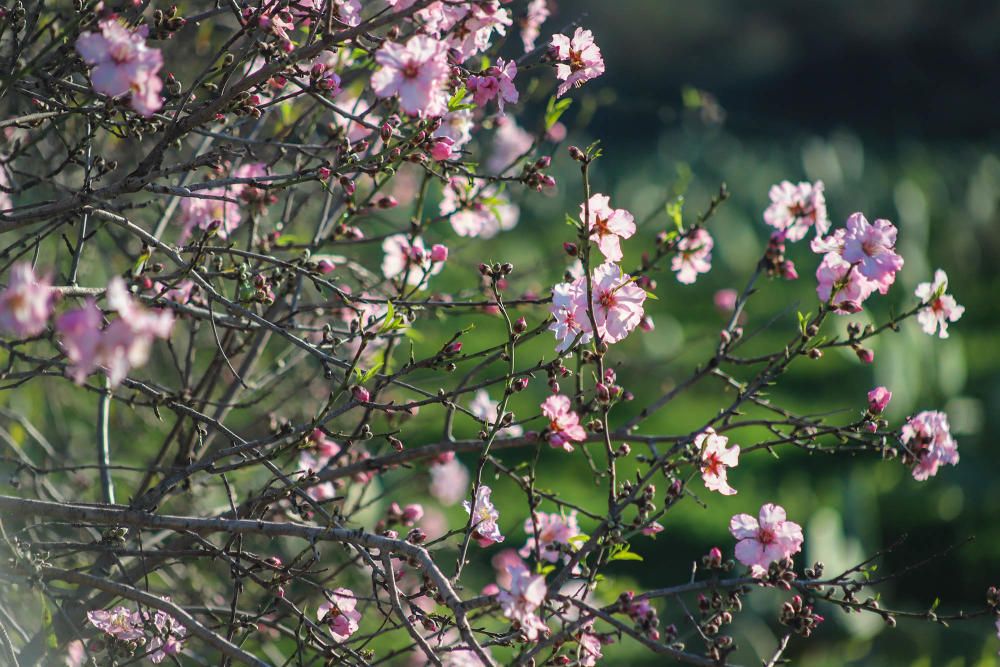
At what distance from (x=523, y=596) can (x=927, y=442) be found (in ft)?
3.77

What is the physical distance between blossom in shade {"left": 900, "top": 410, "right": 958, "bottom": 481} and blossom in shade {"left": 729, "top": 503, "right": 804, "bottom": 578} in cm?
35

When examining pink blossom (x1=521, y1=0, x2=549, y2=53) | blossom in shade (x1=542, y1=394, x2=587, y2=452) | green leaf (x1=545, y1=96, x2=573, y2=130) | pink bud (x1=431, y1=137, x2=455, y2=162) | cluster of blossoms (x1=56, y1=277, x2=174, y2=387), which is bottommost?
cluster of blossoms (x1=56, y1=277, x2=174, y2=387)

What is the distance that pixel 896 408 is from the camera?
23.8 feet

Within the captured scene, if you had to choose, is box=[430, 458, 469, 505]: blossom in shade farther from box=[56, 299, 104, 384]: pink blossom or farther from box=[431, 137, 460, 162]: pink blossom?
box=[56, 299, 104, 384]: pink blossom

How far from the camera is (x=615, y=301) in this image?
2.15 metres

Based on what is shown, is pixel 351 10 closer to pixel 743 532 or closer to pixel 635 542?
pixel 743 532

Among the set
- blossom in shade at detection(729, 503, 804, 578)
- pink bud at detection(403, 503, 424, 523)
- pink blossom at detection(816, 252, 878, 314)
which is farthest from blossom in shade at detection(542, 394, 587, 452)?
pink blossom at detection(816, 252, 878, 314)

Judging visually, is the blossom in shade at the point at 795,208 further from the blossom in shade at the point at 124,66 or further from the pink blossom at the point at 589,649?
the blossom in shade at the point at 124,66

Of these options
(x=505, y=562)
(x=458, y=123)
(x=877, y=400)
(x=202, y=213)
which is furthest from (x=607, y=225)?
(x=202, y=213)

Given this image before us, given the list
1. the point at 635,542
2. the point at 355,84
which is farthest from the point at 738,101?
the point at 355,84

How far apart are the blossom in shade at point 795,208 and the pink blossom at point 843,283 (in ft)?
1.08

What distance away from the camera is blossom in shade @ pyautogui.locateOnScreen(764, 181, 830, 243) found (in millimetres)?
2650

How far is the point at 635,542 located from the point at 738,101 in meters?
19.2

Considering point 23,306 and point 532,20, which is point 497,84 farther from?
→ point 23,306
